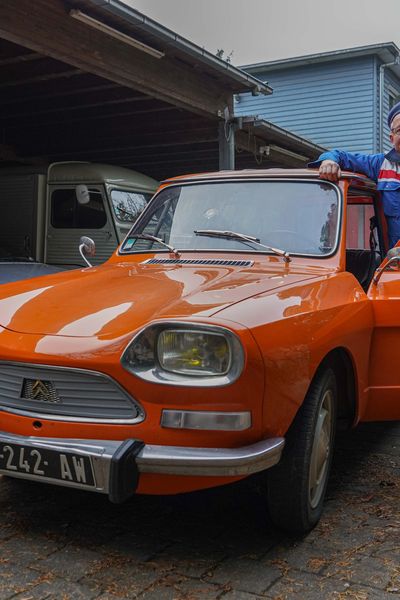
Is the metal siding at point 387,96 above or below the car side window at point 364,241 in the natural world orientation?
above

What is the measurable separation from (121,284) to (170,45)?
5.99 m

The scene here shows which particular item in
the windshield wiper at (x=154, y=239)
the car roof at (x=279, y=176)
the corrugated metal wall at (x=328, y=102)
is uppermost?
the corrugated metal wall at (x=328, y=102)

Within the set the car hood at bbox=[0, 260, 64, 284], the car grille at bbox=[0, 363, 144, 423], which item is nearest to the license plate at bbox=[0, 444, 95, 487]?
the car grille at bbox=[0, 363, 144, 423]

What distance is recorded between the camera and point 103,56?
806 cm

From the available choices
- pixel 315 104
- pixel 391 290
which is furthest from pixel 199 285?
pixel 315 104

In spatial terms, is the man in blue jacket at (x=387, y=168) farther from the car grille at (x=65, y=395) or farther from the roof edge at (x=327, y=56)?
the roof edge at (x=327, y=56)

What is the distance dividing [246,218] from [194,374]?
162cm

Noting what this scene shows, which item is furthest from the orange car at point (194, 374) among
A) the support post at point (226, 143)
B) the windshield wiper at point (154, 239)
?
the support post at point (226, 143)

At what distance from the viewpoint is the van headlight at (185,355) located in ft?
8.01

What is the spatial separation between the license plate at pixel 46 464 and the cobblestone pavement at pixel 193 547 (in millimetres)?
384

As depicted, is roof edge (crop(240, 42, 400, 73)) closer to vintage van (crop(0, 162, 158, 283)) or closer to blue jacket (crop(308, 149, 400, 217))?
vintage van (crop(0, 162, 158, 283))

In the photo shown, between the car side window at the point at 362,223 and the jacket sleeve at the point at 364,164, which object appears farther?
the car side window at the point at 362,223

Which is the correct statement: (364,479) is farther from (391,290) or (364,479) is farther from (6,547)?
(6,547)

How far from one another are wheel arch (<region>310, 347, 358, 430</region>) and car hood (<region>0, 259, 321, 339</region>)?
0.40m
